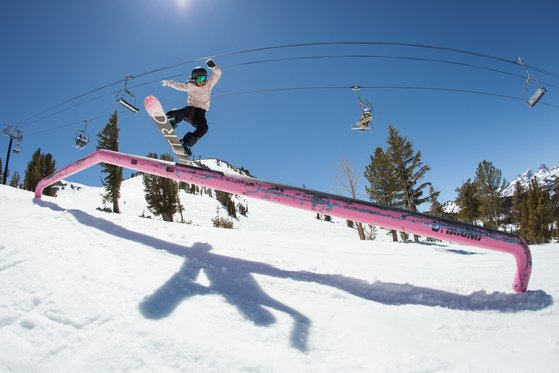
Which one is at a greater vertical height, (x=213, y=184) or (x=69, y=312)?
(x=213, y=184)

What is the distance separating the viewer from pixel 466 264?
13.4 ft

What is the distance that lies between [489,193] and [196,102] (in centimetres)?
4796

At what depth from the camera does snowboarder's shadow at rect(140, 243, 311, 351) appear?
2178mm

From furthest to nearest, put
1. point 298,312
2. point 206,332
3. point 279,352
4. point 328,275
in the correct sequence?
point 328,275
point 298,312
point 206,332
point 279,352

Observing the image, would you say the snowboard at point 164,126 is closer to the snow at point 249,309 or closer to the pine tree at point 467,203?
the snow at point 249,309

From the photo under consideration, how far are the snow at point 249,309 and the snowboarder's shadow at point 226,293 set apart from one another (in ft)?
0.05

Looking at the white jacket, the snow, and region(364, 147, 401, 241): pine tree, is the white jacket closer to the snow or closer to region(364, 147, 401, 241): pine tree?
the snow

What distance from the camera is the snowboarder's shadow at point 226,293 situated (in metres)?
2.18

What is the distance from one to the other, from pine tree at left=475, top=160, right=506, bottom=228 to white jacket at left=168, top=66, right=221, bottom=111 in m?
43.9

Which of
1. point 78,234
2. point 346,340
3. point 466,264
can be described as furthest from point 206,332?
point 466,264

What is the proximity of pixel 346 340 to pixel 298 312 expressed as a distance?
1.70 ft

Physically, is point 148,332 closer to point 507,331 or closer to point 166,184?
point 507,331

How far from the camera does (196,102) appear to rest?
538 centimetres

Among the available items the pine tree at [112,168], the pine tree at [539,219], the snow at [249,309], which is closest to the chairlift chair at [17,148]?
the pine tree at [112,168]
